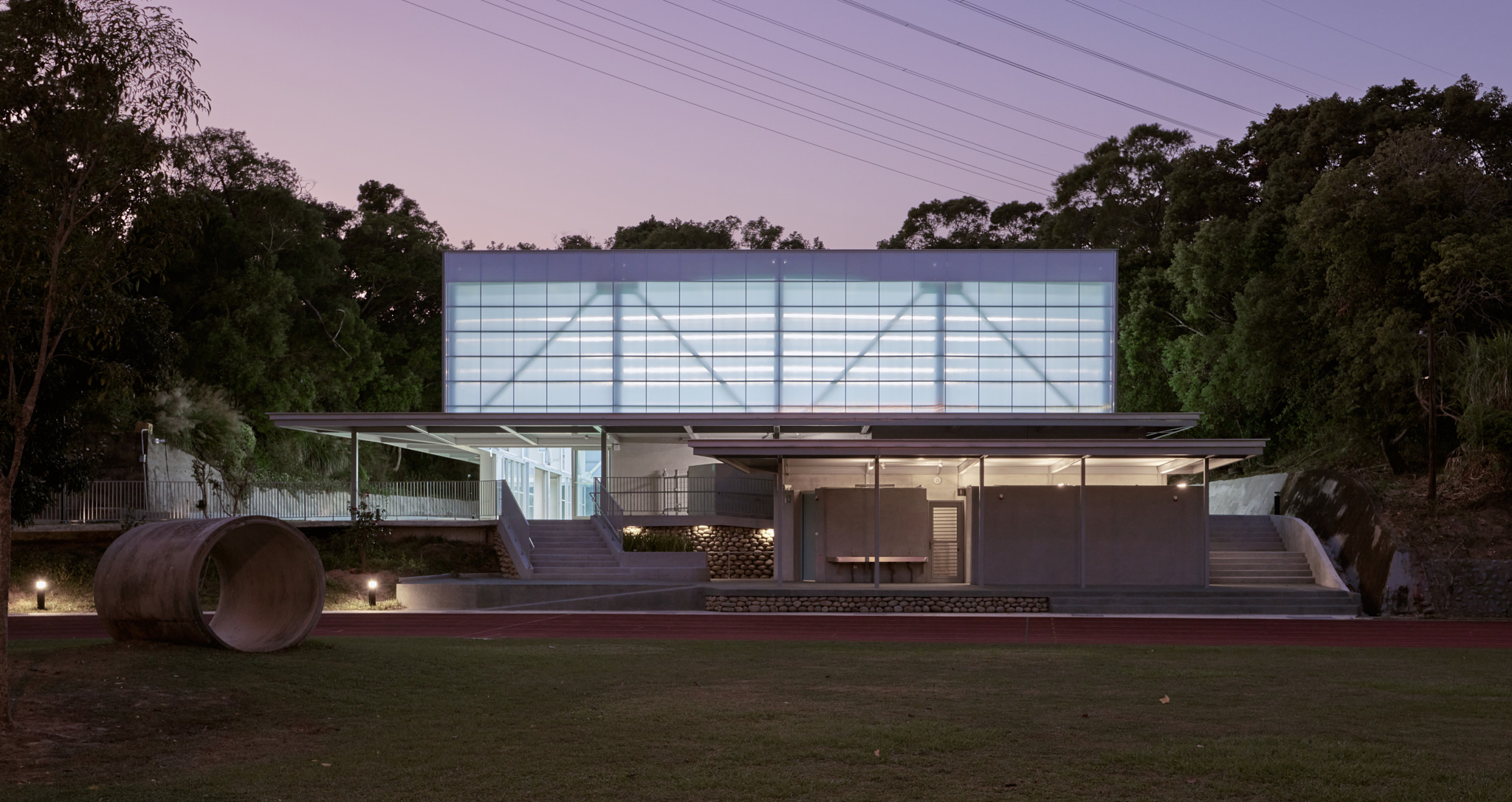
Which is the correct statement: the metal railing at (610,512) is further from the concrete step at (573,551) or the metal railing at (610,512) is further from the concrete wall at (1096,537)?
the concrete wall at (1096,537)

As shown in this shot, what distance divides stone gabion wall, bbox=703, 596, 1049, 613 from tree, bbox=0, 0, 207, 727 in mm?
15483

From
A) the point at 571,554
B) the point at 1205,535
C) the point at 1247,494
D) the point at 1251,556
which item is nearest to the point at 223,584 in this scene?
the point at 571,554

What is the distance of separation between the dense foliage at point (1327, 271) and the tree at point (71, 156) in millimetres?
26963

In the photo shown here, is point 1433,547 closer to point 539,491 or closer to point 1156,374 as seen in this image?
point 1156,374

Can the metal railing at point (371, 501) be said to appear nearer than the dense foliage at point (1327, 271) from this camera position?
Yes

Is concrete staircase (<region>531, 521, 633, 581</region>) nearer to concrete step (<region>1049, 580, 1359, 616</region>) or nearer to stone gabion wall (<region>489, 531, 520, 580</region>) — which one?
stone gabion wall (<region>489, 531, 520, 580</region>)

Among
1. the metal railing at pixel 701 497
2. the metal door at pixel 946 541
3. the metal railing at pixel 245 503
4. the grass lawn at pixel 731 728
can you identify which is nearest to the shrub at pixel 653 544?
the metal railing at pixel 701 497

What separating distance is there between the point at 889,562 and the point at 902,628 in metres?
7.46

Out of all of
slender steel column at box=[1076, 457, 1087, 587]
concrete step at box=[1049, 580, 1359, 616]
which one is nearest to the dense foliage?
concrete step at box=[1049, 580, 1359, 616]

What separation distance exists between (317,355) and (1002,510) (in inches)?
1282

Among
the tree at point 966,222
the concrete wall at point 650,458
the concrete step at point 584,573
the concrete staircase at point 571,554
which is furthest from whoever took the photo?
the tree at point 966,222

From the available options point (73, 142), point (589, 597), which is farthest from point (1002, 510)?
point (73, 142)

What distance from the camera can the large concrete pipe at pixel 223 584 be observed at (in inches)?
492

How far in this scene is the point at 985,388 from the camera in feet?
140
